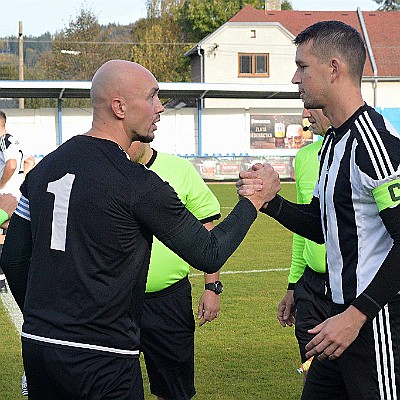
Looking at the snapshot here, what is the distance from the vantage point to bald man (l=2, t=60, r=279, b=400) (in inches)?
135

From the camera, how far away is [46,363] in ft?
Answer: 11.4

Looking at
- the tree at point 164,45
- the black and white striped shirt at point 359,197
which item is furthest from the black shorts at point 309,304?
the tree at point 164,45

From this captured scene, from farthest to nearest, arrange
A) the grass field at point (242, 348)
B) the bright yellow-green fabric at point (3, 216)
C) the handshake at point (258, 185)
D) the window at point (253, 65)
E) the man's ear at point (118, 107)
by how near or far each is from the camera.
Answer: the window at point (253, 65) < the grass field at point (242, 348) < the bright yellow-green fabric at point (3, 216) < the handshake at point (258, 185) < the man's ear at point (118, 107)

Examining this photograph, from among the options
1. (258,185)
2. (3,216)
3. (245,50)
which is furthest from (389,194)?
(245,50)

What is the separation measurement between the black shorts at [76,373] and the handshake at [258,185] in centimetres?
100

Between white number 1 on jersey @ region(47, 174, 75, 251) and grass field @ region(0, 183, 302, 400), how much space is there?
3.59 m

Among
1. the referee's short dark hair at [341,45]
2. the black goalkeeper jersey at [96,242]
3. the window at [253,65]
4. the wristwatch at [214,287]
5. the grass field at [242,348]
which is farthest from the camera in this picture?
the window at [253,65]

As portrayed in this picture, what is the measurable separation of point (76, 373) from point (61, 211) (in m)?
0.66

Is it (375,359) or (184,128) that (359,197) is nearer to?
(375,359)

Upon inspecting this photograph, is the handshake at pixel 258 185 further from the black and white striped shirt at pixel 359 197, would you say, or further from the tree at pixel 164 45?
the tree at pixel 164 45

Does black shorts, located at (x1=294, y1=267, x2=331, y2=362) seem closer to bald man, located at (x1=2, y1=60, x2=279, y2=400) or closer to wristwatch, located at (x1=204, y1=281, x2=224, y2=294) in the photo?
wristwatch, located at (x1=204, y1=281, x2=224, y2=294)

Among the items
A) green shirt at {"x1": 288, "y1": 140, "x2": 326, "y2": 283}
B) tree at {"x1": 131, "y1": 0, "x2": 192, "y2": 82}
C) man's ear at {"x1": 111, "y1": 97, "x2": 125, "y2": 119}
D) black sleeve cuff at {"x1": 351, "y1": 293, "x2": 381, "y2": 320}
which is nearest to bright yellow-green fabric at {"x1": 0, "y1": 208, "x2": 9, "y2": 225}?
man's ear at {"x1": 111, "y1": 97, "x2": 125, "y2": 119}

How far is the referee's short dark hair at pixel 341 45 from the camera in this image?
12.5 ft

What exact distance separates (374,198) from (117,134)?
1126 millimetres
